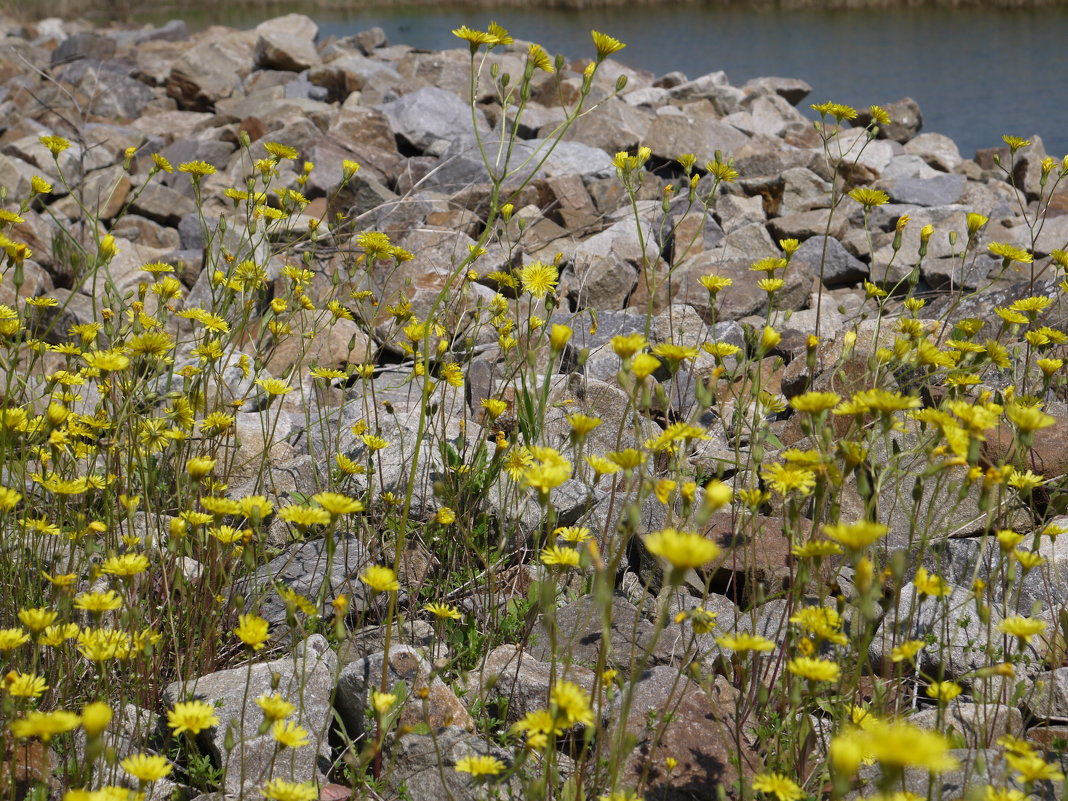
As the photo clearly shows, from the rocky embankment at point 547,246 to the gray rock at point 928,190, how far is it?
20mm

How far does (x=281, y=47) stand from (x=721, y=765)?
387 inches

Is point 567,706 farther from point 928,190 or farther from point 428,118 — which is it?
point 428,118

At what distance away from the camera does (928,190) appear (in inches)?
249

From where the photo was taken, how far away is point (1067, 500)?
2.62 metres

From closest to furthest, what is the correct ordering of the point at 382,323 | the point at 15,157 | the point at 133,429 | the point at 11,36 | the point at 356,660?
1. the point at 356,660
2. the point at 133,429
3. the point at 382,323
4. the point at 15,157
5. the point at 11,36

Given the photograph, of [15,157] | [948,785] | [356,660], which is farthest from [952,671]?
[15,157]

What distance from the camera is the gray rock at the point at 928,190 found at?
20.4 feet

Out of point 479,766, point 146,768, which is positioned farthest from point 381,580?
point 146,768

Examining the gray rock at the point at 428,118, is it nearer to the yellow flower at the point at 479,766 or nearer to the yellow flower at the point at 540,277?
the yellow flower at the point at 540,277

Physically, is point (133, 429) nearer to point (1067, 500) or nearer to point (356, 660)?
point (356, 660)

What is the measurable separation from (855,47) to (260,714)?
1535 centimetres

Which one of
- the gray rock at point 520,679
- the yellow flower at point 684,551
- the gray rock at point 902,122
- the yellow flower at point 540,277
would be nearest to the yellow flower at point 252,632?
the gray rock at point 520,679

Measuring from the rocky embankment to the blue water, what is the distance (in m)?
1.50

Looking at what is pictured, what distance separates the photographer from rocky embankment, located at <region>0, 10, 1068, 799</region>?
205cm
